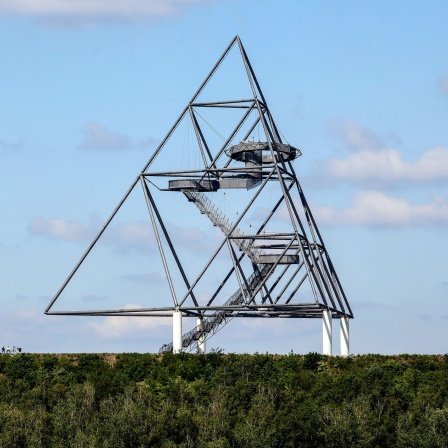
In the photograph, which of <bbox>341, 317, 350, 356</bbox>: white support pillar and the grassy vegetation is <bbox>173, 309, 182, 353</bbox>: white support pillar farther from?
<bbox>341, 317, 350, 356</bbox>: white support pillar

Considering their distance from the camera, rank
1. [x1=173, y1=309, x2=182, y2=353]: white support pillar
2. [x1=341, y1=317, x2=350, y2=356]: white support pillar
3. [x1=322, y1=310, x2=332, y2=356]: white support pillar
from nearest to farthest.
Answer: [x1=322, y1=310, x2=332, y2=356]: white support pillar → [x1=173, y1=309, x2=182, y2=353]: white support pillar → [x1=341, y1=317, x2=350, y2=356]: white support pillar

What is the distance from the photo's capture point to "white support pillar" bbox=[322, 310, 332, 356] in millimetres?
122188

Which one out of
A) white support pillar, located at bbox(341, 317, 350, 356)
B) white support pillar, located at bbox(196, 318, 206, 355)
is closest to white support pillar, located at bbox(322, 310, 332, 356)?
white support pillar, located at bbox(341, 317, 350, 356)

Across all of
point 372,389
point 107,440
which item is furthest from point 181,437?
point 372,389

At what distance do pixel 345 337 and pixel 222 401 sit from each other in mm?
13917

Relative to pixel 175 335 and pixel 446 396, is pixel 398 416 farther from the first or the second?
pixel 175 335

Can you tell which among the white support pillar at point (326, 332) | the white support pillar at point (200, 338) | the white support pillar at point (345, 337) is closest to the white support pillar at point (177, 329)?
the white support pillar at point (200, 338)

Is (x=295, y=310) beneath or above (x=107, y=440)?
above

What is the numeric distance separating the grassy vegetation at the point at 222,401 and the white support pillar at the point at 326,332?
649 mm

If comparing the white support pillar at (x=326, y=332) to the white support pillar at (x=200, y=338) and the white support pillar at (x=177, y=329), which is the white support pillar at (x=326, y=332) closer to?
the white support pillar at (x=200, y=338)

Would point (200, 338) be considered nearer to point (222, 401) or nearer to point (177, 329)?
point (177, 329)

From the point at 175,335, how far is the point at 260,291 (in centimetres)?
594

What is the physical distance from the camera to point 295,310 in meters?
124

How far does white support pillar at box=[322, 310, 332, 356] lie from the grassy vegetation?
0.65m
